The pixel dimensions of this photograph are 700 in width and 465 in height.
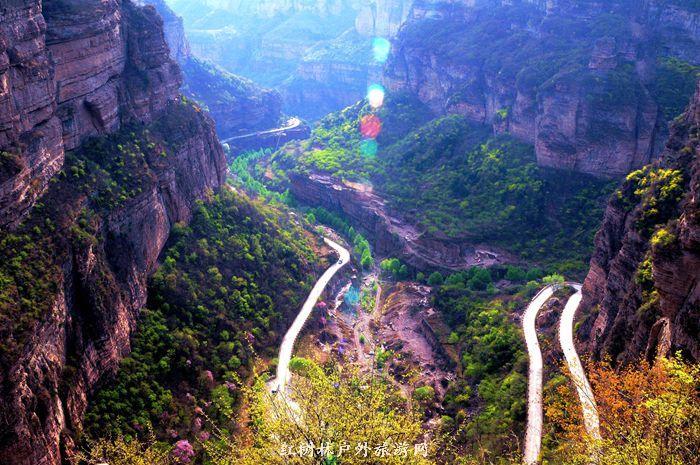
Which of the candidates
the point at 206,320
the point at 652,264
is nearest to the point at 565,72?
the point at 652,264

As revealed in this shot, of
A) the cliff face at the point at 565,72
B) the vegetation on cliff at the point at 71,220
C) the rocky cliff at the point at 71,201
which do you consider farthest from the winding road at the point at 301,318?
the cliff face at the point at 565,72

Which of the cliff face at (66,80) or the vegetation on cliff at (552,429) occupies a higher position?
the cliff face at (66,80)

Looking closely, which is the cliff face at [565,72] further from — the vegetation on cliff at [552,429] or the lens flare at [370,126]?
the vegetation on cliff at [552,429]

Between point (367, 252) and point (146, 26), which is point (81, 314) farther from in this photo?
point (367, 252)

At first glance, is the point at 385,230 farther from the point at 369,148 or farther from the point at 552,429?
the point at 552,429

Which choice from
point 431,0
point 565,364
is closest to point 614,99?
point 565,364

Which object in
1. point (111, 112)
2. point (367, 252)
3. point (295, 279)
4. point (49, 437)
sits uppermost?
point (111, 112)

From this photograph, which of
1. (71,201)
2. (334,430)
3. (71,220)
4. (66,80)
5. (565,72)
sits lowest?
(334,430)
